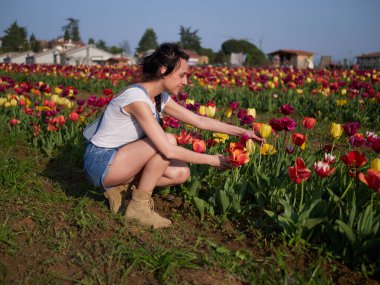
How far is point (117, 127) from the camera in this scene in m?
2.67

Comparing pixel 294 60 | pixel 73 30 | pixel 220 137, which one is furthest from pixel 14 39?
pixel 220 137

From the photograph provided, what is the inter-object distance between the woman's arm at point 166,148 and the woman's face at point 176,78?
27cm

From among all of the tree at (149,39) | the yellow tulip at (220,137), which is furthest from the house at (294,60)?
the tree at (149,39)

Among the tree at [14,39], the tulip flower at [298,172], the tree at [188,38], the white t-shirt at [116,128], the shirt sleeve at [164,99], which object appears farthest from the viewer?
the tree at [188,38]

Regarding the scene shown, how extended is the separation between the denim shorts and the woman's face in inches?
23.1

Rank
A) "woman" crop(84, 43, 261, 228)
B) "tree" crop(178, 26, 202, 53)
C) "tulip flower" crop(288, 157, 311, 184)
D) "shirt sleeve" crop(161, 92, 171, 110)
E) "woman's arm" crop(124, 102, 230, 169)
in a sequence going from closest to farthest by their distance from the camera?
"tulip flower" crop(288, 157, 311, 184)
"woman's arm" crop(124, 102, 230, 169)
"woman" crop(84, 43, 261, 228)
"shirt sleeve" crop(161, 92, 171, 110)
"tree" crop(178, 26, 202, 53)

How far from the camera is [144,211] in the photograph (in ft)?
8.55

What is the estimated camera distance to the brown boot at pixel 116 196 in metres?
2.77

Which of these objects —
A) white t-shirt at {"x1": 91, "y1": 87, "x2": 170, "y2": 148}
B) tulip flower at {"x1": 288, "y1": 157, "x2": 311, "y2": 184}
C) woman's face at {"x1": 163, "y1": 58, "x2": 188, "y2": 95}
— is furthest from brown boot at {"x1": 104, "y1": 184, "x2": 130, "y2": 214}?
tulip flower at {"x1": 288, "y1": 157, "x2": 311, "y2": 184}

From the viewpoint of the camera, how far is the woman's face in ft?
8.50

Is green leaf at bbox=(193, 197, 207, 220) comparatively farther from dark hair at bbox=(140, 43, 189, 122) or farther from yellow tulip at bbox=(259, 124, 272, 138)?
dark hair at bbox=(140, 43, 189, 122)

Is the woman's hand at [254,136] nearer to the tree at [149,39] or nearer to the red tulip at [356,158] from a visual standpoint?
the red tulip at [356,158]

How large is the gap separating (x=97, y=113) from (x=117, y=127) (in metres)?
3.01

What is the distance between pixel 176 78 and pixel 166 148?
0.53m
